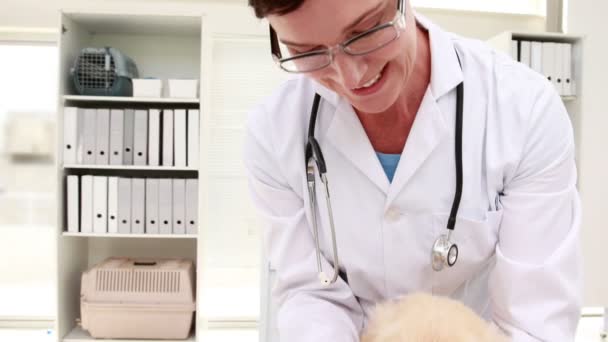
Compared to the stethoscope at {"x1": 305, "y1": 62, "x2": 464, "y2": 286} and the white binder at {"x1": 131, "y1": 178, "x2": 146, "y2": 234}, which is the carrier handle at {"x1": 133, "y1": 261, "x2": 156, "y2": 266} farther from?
the stethoscope at {"x1": 305, "y1": 62, "x2": 464, "y2": 286}

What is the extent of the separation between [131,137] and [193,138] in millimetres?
336

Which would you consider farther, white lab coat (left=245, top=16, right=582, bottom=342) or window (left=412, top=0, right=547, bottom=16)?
window (left=412, top=0, right=547, bottom=16)

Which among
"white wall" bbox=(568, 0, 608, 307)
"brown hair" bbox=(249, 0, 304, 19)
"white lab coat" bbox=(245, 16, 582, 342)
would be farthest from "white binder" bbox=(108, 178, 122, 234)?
"white wall" bbox=(568, 0, 608, 307)

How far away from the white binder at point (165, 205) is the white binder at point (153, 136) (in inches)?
4.9

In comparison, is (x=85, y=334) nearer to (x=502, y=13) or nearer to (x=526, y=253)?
(x=526, y=253)

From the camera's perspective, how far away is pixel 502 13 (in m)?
4.01

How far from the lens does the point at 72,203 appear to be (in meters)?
3.10

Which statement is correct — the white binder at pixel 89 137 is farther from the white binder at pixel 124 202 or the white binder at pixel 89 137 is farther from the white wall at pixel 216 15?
the white wall at pixel 216 15

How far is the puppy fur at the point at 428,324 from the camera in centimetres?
81

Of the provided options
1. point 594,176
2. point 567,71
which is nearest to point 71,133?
point 567,71

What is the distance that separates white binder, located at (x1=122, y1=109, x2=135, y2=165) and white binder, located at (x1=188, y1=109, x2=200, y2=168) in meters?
0.31

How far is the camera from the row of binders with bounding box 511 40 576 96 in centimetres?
334

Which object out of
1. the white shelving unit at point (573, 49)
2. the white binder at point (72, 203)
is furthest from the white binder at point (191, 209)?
the white shelving unit at point (573, 49)

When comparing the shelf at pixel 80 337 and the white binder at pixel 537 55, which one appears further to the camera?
the white binder at pixel 537 55
